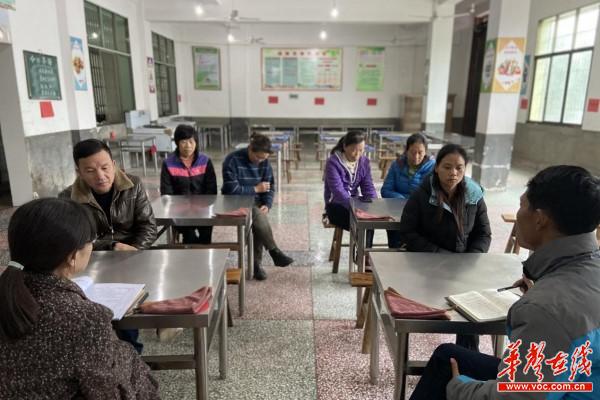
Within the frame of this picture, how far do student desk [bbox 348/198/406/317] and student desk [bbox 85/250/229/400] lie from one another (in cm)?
101

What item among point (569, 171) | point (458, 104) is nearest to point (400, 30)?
point (458, 104)

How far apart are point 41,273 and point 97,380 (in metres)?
0.29

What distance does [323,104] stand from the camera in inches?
460

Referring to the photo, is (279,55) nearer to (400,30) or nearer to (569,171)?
(400,30)

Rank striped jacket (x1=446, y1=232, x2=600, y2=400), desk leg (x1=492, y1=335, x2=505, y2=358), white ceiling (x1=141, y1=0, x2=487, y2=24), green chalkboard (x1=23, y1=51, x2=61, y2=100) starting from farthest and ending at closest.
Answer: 1. white ceiling (x1=141, y1=0, x2=487, y2=24)
2. green chalkboard (x1=23, y1=51, x2=61, y2=100)
3. desk leg (x1=492, y1=335, x2=505, y2=358)
4. striped jacket (x1=446, y1=232, x2=600, y2=400)

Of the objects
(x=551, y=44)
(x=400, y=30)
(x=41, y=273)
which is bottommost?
(x=41, y=273)

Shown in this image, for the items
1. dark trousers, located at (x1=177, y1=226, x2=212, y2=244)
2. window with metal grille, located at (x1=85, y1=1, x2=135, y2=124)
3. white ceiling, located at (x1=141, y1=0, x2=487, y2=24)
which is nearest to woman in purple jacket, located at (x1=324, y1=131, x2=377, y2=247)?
dark trousers, located at (x1=177, y1=226, x2=212, y2=244)

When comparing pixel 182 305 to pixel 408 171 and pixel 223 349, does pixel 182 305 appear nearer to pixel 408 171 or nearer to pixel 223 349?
pixel 223 349

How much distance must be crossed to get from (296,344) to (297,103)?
10.0 m

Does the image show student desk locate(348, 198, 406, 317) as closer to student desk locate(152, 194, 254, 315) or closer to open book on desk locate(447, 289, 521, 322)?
student desk locate(152, 194, 254, 315)

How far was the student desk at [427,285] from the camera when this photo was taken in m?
1.29

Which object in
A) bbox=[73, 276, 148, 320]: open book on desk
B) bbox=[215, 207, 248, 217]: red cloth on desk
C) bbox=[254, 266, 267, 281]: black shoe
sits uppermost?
bbox=[73, 276, 148, 320]: open book on desk

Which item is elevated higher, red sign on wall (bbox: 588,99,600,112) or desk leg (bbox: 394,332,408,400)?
red sign on wall (bbox: 588,99,600,112)

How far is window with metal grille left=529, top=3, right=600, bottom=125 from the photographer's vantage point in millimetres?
7023
